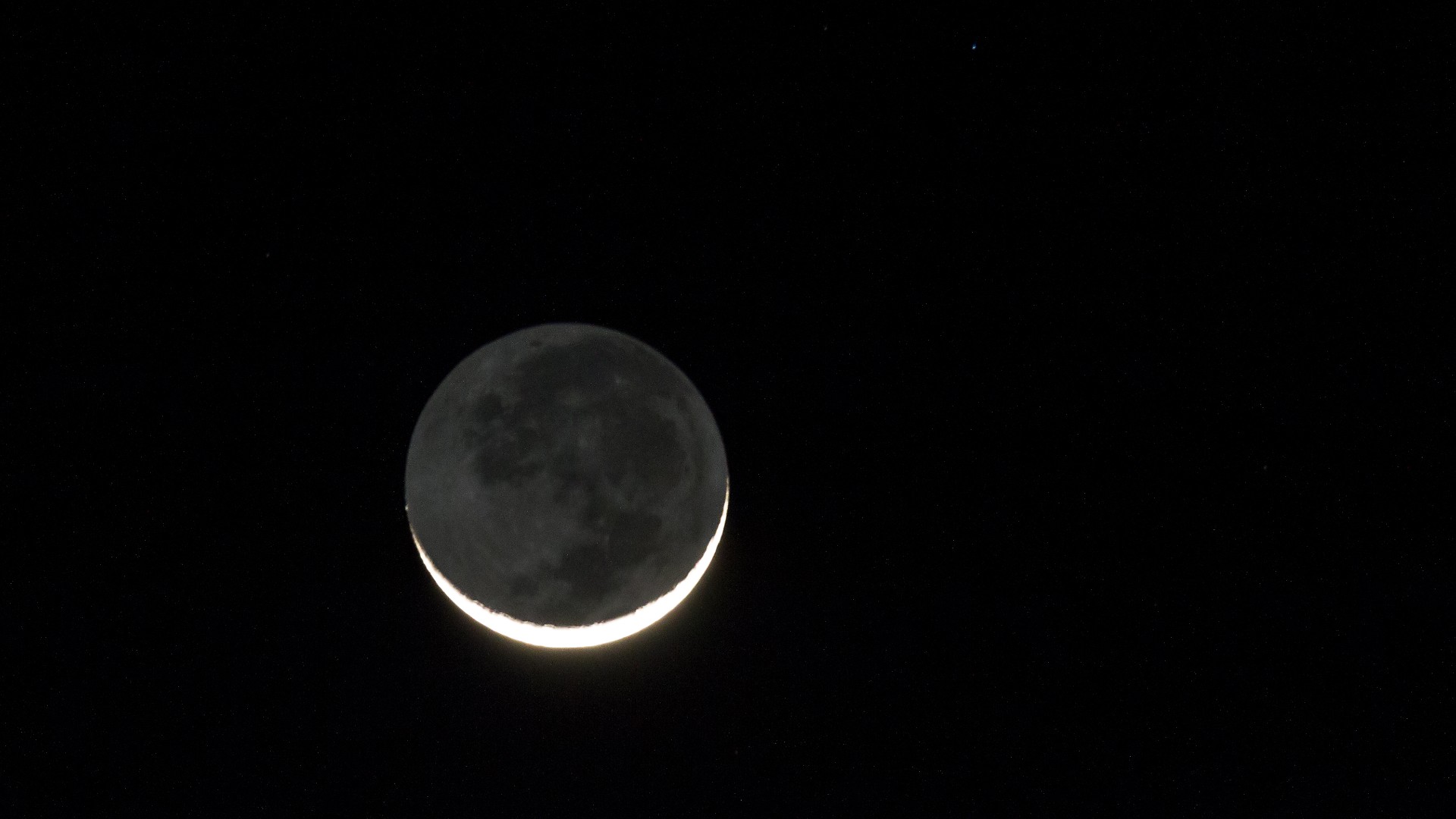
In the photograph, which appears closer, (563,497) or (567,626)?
(563,497)

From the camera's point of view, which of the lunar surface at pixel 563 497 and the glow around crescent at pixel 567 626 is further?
the glow around crescent at pixel 567 626

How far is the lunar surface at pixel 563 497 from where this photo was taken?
13.5 m

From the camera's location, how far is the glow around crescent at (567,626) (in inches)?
539

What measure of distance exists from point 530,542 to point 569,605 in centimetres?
114

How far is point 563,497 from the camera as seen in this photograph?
527 inches

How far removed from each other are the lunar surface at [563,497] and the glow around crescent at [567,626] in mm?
30

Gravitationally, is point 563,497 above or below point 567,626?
above

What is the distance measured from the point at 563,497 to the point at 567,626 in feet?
6.65

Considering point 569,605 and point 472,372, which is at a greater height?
point 472,372

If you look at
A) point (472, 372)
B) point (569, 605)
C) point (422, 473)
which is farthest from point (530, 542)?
point (472, 372)

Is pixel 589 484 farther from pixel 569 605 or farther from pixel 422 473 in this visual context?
pixel 422 473

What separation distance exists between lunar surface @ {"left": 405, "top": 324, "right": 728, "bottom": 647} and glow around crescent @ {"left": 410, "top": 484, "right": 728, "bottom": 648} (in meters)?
0.03

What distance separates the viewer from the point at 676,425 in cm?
1441

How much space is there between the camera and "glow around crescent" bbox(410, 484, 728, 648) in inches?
539
